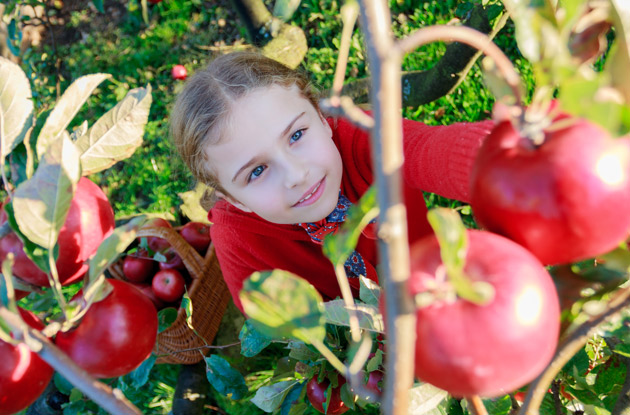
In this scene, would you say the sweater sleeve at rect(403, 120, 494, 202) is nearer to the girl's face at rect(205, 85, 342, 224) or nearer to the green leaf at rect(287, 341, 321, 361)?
the girl's face at rect(205, 85, 342, 224)

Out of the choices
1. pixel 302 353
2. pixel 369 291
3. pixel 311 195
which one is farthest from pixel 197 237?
pixel 369 291

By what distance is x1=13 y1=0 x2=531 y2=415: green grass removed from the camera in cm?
202

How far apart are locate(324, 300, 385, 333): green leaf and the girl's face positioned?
452mm

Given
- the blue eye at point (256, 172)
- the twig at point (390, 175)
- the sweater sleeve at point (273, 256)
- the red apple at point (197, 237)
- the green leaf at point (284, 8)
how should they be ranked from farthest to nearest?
the red apple at point (197, 237), the sweater sleeve at point (273, 256), the blue eye at point (256, 172), the green leaf at point (284, 8), the twig at point (390, 175)

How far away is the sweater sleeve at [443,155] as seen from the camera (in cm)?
86

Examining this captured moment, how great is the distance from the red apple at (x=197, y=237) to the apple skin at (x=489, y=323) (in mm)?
1891

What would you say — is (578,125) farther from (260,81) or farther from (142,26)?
(142,26)

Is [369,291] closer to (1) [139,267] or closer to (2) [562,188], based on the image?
(2) [562,188]

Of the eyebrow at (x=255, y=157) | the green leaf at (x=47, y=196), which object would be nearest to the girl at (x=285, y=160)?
the eyebrow at (x=255, y=157)

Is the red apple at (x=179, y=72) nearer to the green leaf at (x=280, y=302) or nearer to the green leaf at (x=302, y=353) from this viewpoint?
the green leaf at (x=302, y=353)

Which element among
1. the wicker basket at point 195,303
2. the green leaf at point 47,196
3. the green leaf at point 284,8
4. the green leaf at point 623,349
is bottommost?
the wicker basket at point 195,303

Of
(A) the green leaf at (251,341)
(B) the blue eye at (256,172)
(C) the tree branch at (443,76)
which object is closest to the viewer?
(A) the green leaf at (251,341)

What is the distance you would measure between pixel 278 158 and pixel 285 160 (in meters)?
0.02

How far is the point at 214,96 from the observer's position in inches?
46.9
